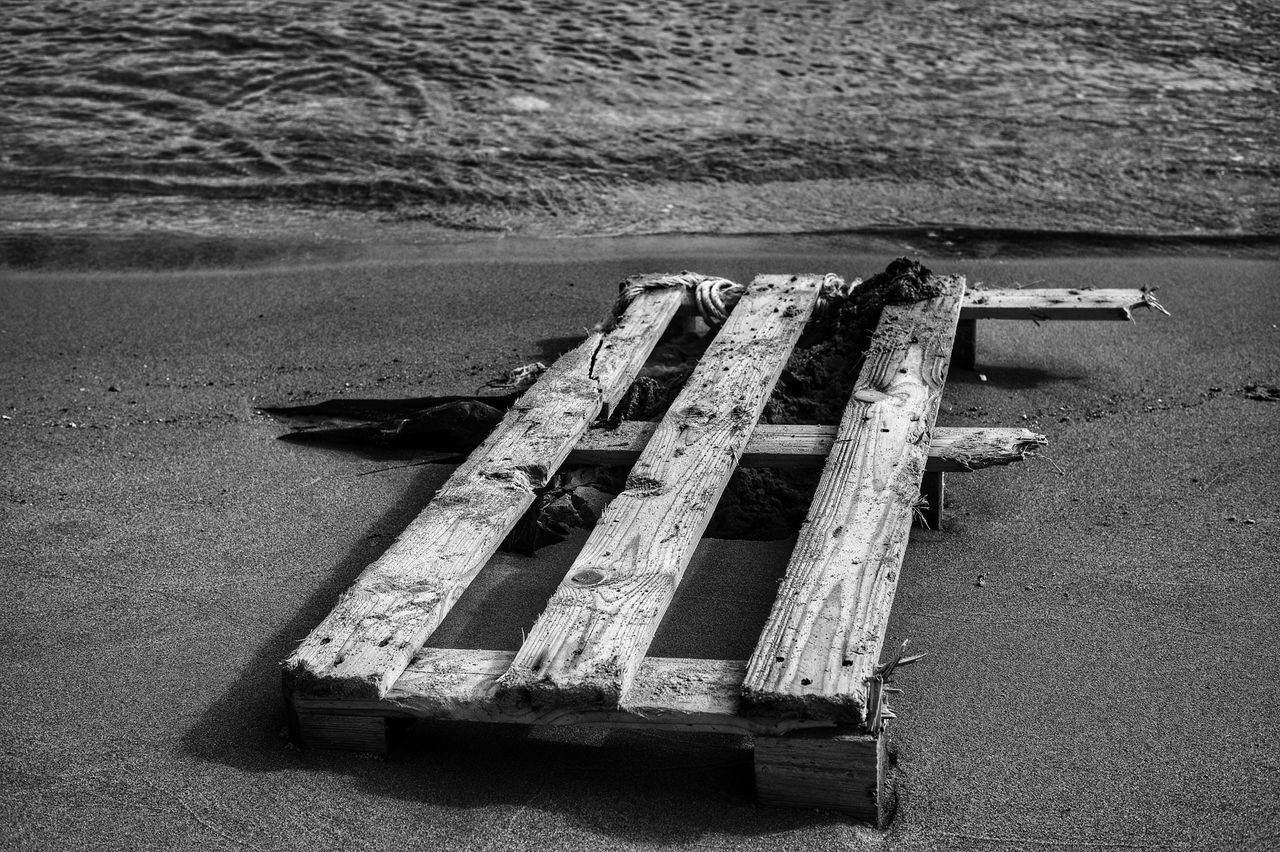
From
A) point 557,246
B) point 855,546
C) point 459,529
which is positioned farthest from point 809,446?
point 557,246

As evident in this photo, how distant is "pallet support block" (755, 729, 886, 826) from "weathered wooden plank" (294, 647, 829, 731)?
3 cm

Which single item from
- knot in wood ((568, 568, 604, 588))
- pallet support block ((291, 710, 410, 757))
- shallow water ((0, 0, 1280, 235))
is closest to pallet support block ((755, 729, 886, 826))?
knot in wood ((568, 568, 604, 588))

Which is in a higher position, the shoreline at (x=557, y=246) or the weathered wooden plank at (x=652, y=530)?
the weathered wooden plank at (x=652, y=530)

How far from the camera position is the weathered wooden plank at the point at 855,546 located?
208cm

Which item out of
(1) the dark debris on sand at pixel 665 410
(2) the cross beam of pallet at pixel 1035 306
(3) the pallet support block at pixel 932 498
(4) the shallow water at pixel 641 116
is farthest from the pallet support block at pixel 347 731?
(4) the shallow water at pixel 641 116

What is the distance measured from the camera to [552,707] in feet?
6.98

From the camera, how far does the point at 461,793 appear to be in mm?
2193

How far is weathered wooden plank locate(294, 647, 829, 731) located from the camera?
2.10m

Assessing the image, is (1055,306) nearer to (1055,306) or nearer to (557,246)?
(1055,306)

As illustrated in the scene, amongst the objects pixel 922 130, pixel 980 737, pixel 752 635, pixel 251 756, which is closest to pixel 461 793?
pixel 251 756

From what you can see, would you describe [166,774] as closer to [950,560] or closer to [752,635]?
[752,635]

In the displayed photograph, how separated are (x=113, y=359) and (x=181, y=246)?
4.57 ft

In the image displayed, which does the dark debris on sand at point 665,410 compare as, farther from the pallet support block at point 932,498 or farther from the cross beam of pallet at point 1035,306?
the pallet support block at point 932,498

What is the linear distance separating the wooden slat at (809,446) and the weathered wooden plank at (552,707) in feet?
3.00
